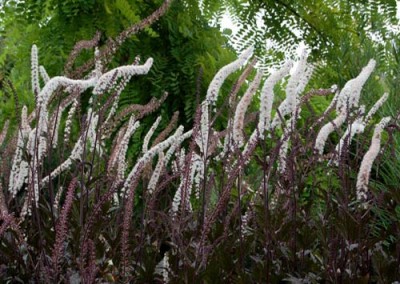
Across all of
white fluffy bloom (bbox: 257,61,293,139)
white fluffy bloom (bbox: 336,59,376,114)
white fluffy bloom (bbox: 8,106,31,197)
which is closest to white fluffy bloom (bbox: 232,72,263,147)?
white fluffy bloom (bbox: 257,61,293,139)

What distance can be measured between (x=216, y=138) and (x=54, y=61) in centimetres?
222

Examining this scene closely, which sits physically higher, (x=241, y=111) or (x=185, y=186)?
(x=241, y=111)

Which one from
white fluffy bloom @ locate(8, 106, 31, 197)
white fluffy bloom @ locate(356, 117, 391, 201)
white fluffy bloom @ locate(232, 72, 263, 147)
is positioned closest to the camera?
white fluffy bloom @ locate(356, 117, 391, 201)

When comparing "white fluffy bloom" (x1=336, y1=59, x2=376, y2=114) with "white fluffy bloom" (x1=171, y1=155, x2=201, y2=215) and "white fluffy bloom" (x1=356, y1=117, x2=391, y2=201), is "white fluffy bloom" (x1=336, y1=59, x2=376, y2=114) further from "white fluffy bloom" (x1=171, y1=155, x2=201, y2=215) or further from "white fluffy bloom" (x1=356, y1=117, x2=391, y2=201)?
"white fluffy bloom" (x1=171, y1=155, x2=201, y2=215)

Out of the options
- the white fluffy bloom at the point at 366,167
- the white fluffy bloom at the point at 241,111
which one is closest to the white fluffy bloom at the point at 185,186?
the white fluffy bloom at the point at 241,111

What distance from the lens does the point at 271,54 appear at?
5754 millimetres

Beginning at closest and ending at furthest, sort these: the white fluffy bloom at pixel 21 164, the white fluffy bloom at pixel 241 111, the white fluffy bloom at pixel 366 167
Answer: the white fluffy bloom at pixel 366 167 → the white fluffy bloom at pixel 241 111 → the white fluffy bloom at pixel 21 164

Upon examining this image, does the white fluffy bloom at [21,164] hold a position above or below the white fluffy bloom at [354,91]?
below

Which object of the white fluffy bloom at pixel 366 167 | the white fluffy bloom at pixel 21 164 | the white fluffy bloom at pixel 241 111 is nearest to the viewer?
the white fluffy bloom at pixel 366 167

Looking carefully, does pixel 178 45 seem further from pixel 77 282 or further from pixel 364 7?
pixel 77 282

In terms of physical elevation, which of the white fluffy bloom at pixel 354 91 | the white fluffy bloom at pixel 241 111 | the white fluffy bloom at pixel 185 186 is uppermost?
the white fluffy bloom at pixel 354 91

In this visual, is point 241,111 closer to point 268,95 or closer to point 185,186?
point 268,95

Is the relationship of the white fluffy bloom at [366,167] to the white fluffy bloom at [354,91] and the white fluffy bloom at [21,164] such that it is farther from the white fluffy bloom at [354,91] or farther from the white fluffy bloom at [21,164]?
the white fluffy bloom at [21,164]

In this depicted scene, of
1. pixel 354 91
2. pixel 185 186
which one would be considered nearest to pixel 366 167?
pixel 354 91
